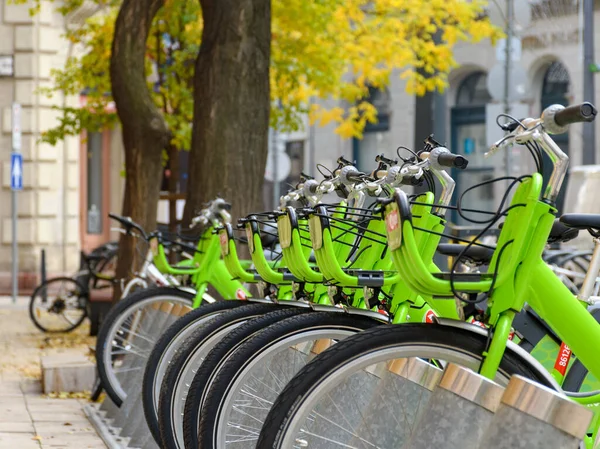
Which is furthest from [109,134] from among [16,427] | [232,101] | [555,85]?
[16,427]

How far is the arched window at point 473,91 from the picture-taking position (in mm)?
32000

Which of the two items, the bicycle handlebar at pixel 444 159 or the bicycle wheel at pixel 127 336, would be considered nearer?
the bicycle handlebar at pixel 444 159

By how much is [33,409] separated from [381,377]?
5.51 meters

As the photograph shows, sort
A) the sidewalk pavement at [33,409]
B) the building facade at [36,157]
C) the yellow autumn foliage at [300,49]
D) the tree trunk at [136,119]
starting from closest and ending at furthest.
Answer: the sidewalk pavement at [33,409], the tree trunk at [136,119], the yellow autumn foliage at [300,49], the building facade at [36,157]

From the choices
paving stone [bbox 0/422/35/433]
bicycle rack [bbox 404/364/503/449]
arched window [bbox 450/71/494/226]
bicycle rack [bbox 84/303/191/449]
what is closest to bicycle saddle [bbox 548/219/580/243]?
bicycle rack [bbox 404/364/503/449]

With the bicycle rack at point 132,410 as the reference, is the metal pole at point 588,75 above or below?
above

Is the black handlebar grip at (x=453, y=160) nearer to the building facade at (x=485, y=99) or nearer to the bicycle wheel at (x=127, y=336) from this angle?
the bicycle wheel at (x=127, y=336)

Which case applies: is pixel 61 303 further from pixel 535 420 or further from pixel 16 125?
pixel 535 420

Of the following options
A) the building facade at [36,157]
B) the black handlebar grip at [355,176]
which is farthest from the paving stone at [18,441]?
the building facade at [36,157]

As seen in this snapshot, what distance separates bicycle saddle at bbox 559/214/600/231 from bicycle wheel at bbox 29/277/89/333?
11.2m

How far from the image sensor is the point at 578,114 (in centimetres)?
368

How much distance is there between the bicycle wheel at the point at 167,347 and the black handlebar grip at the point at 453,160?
180 cm

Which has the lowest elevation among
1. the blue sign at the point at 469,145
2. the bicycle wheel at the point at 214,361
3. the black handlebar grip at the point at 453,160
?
the bicycle wheel at the point at 214,361

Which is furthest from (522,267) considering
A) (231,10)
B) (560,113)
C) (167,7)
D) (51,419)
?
(167,7)
